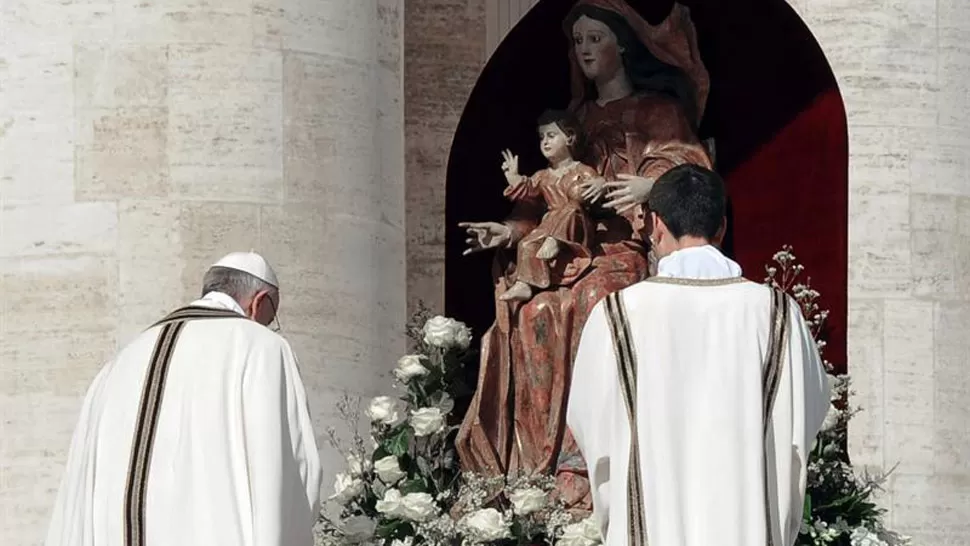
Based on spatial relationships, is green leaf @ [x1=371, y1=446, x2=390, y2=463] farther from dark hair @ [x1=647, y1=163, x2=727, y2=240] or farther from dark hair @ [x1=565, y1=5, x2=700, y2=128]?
dark hair @ [x1=647, y1=163, x2=727, y2=240]

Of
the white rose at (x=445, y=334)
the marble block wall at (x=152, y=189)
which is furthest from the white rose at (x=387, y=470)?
the white rose at (x=445, y=334)

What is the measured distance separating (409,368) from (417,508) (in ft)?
2.40

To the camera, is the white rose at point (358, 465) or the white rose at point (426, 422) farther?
the white rose at point (426, 422)

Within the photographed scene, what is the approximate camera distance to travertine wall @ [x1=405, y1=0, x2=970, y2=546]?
15586mm

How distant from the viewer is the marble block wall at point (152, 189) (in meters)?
14.8

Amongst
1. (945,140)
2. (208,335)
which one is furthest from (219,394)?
(945,140)

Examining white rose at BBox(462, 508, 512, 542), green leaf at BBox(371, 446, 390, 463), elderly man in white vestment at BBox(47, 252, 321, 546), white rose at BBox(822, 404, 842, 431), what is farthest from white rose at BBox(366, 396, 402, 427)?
elderly man in white vestment at BBox(47, 252, 321, 546)

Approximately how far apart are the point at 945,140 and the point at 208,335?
15.5 ft

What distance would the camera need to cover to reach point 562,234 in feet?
51.8

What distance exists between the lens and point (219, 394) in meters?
12.1

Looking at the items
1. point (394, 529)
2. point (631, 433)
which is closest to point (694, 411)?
point (631, 433)

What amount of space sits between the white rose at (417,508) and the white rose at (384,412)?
34 centimetres

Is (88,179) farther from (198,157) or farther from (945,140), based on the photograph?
(945,140)

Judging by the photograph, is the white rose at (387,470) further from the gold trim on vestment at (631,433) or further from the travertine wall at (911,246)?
the gold trim on vestment at (631,433)
